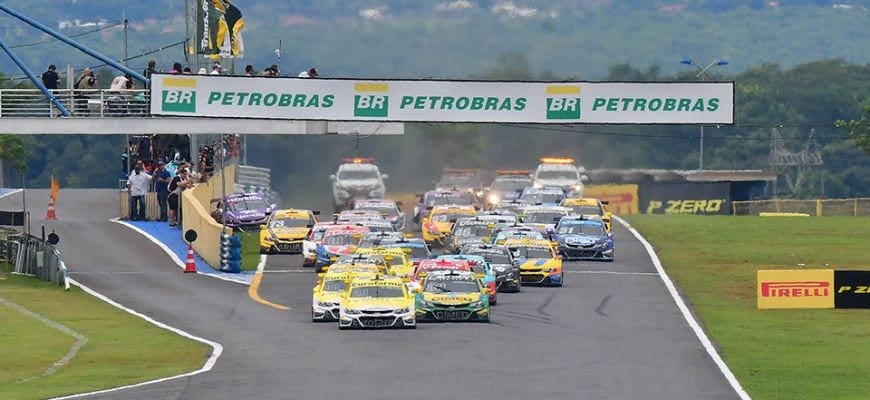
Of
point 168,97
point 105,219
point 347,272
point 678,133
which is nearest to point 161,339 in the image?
point 347,272

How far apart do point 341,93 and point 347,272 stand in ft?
19.9

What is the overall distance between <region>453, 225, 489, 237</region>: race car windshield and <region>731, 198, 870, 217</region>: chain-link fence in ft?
121

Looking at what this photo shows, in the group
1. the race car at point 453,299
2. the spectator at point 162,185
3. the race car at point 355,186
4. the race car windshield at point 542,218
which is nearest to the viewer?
the race car at point 453,299

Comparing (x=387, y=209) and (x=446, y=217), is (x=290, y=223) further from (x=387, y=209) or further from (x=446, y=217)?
(x=387, y=209)

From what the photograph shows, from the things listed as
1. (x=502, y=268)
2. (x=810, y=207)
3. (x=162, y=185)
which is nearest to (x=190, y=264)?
(x=162, y=185)

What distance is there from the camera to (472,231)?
64.9 meters

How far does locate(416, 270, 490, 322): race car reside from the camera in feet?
153

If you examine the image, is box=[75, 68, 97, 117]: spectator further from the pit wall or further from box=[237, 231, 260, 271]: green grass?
box=[237, 231, 260, 271]: green grass

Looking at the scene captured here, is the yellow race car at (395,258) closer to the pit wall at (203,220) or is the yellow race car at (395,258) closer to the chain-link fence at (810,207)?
the pit wall at (203,220)

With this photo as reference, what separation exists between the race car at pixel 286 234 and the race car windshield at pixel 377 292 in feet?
66.5

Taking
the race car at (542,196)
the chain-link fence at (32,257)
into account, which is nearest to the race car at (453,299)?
the chain-link fence at (32,257)

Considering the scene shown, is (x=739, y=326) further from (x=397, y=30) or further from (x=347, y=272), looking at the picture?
(x=397, y=30)

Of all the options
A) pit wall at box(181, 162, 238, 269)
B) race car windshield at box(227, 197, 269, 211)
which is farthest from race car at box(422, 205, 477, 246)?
pit wall at box(181, 162, 238, 269)

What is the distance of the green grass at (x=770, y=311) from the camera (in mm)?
38094
